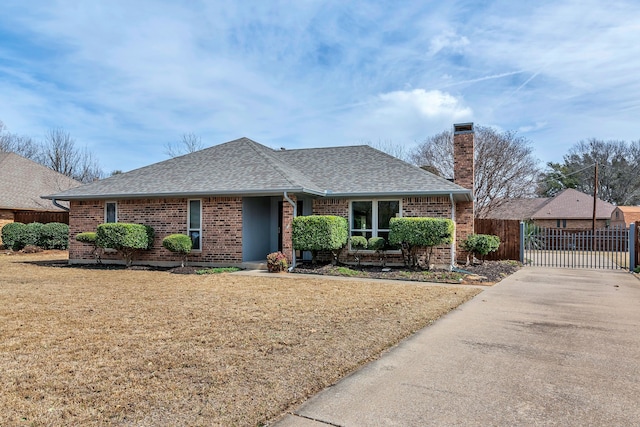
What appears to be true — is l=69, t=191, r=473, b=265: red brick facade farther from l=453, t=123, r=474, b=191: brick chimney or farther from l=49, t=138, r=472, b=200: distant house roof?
l=453, t=123, r=474, b=191: brick chimney

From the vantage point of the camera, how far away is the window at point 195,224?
47.3 ft

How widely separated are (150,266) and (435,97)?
1605cm

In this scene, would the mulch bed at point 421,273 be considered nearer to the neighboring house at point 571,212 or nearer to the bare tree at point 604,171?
the neighboring house at point 571,212

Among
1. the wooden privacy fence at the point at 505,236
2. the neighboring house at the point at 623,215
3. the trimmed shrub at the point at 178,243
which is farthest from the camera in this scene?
the neighboring house at the point at 623,215

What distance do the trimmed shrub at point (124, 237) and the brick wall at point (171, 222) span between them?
2.00 feet

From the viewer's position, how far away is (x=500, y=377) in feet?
13.5

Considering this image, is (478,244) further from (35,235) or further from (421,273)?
(35,235)

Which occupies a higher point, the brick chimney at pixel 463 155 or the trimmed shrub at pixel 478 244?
the brick chimney at pixel 463 155

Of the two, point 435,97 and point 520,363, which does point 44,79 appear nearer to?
point 435,97

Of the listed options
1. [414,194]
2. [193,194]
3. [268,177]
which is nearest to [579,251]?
[414,194]

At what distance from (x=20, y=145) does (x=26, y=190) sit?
1952 centimetres

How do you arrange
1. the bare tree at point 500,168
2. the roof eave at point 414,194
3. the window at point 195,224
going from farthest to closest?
the bare tree at point 500,168 < the window at point 195,224 < the roof eave at point 414,194

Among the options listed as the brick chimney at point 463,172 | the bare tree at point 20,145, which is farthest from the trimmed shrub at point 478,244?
the bare tree at point 20,145

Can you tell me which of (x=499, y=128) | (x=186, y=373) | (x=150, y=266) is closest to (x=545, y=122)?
(x=499, y=128)
